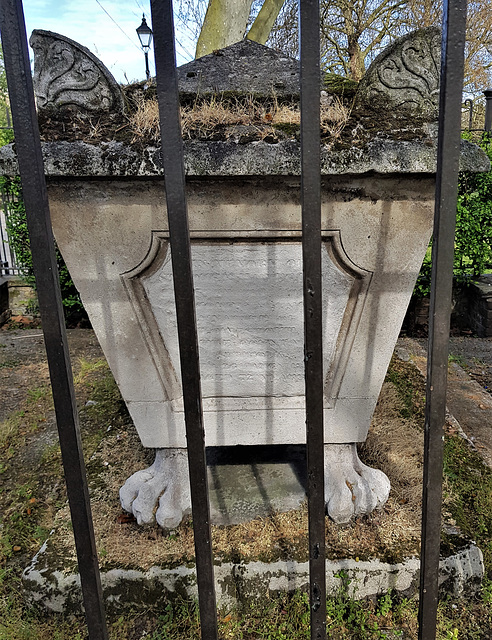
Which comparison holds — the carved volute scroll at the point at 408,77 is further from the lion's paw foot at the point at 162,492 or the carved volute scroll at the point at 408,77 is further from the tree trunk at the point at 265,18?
the tree trunk at the point at 265,18

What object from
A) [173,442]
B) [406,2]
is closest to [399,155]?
[173,442]

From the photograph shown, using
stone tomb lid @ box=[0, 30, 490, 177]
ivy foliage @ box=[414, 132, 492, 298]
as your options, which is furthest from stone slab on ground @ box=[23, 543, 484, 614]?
ivy foliage @ box=[414, 132, 492, 298]

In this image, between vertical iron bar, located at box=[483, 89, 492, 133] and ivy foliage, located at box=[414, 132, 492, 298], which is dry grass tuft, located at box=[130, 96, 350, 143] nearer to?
ivy foliage, located at box=[414, 132, 492, 298]

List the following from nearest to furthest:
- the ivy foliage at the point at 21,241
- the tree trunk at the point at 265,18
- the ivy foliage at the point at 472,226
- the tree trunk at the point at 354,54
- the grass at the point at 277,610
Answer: the grass at the point at 277,610, the ivy foliage at the point at 472,226, the ivy foliage at the point at 21,241, the tree trunk at the point at 265,18, the tree trunk at the point at 354,54

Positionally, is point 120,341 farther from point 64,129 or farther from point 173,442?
point 64,129

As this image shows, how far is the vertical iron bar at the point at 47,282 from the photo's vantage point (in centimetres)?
73

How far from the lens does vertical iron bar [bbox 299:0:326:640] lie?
28.2 inches

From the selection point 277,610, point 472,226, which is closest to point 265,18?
point 472,226

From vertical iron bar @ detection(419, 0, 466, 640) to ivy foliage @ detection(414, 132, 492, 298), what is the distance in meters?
4.34

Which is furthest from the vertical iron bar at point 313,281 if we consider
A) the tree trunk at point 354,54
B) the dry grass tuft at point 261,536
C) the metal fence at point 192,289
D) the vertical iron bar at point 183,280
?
the tree trunk at point 354,54

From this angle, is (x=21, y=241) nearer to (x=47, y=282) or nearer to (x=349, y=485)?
(x=349, y=485)

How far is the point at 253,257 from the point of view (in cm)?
152

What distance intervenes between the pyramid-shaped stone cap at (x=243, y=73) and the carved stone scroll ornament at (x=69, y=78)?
1.04ft

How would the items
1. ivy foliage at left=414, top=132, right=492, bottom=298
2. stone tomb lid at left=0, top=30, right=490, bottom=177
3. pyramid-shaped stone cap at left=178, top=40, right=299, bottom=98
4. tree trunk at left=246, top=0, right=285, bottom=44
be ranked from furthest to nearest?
tree trunk at left=246, top=0, right=285, bottom=44 < ivy foliage at left=414, top=132, right=492, bottom=298 < pyramid-shaped stone cap at left=178, top=40, right=299, bottom=98 < stone tomb lid at left=0, top=30, right=490, bottom=177
